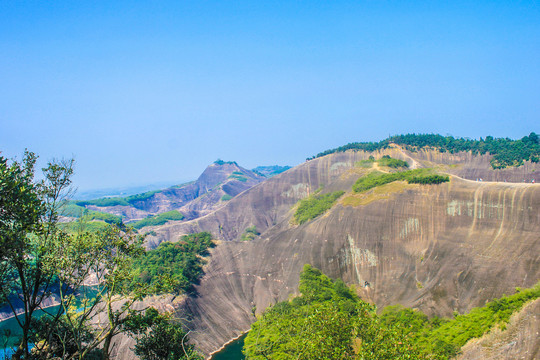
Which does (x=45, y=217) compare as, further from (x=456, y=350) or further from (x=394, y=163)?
(x=394, y=163)

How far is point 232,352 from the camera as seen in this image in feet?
140

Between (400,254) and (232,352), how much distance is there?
25.5m

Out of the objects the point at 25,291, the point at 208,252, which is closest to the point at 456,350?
the point at 25,291

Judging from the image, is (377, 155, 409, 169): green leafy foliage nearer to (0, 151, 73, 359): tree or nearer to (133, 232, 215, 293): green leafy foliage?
(133, 232, 215, 293): green leafy foliage

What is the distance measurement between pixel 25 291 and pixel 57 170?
495cm

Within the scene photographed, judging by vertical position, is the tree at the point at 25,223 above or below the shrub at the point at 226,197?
above

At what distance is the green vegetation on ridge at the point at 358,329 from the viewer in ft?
54.3

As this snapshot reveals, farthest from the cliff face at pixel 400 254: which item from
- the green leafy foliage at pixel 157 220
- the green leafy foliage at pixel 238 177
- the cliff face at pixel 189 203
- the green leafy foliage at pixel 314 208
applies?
the green leafy foliage at pixel 238 177

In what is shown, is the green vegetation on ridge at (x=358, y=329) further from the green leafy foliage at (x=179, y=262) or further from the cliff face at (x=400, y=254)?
the green leafy foliage at (x=179, y=262)

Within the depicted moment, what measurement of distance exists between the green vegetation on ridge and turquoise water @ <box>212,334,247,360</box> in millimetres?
6199

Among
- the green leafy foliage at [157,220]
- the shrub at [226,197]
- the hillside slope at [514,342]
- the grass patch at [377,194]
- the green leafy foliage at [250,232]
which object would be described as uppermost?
the grass patch at [377,194]

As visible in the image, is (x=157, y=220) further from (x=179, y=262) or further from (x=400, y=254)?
(x=400, y=254)

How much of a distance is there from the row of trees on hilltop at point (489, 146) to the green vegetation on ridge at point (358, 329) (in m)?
62.1

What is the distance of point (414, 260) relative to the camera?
148 feet
